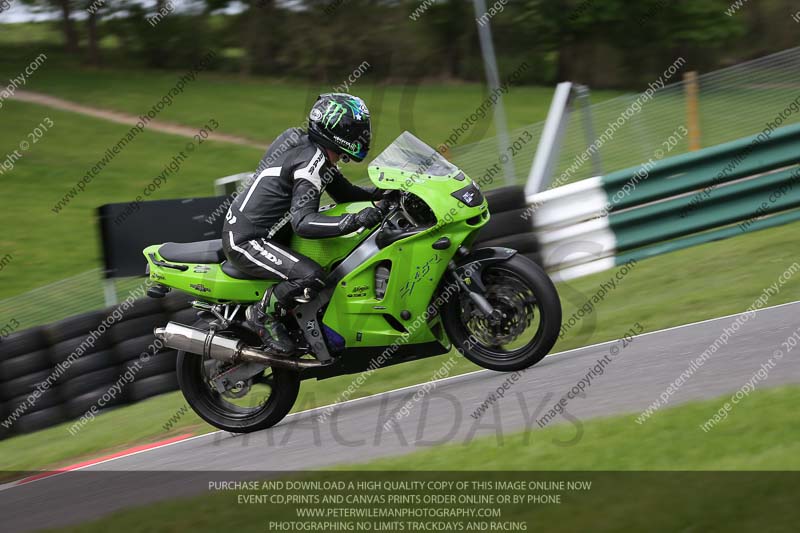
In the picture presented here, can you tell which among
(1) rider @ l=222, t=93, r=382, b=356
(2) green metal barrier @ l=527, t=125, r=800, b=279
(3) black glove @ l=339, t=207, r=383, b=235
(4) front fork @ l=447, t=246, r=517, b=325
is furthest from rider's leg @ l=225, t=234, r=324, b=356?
(2) green metal barrier @ l=527, t=125, r=800, b=279

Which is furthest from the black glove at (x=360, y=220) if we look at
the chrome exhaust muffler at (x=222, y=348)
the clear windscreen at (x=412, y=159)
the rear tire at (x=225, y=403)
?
the rear tire at (x=225, y=403)

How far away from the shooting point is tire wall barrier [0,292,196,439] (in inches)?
371

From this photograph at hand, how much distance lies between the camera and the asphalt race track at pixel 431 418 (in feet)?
19.1

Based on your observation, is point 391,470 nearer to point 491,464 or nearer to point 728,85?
point 491,464

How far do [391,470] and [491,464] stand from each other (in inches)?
21.5

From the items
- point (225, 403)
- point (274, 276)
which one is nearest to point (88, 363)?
point (225, 403)

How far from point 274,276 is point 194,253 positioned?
0.67 m

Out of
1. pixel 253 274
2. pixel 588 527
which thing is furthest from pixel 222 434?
pixel 588 527

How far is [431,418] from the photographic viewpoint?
6.30 meters

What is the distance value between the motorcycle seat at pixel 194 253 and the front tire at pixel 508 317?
1.63m

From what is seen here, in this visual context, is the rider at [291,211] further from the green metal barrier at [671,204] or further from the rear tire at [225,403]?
the green metal barrier at [671,204]

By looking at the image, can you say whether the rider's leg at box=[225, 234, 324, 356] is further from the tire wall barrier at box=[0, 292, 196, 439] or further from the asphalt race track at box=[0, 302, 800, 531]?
the tire wall barrier at box=[0, 292, 196, 439]

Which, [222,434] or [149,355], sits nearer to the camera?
[222,434]

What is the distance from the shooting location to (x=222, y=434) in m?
7.32
